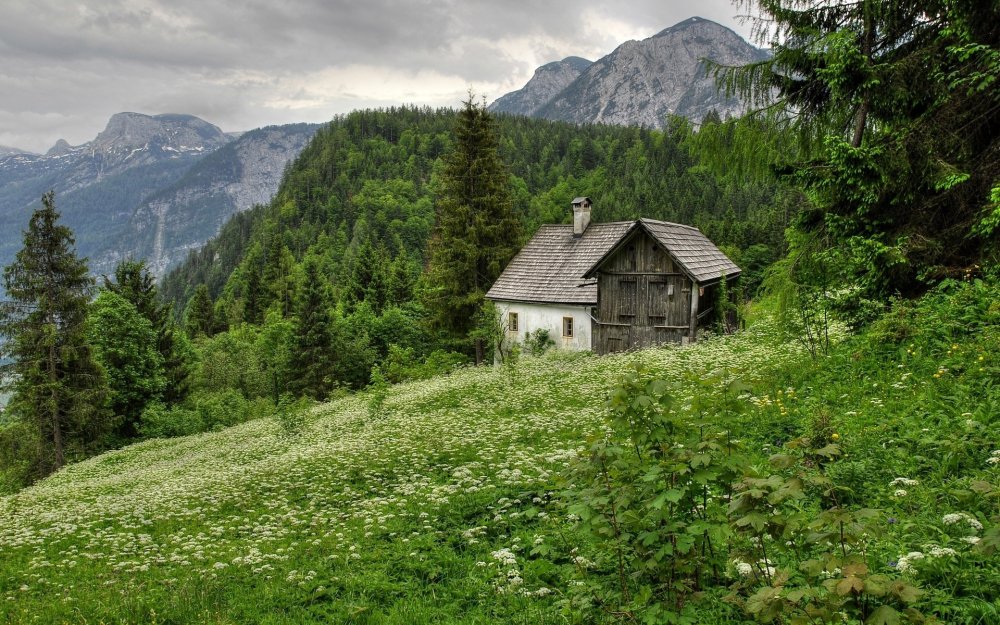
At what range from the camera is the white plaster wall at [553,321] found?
90.8ft

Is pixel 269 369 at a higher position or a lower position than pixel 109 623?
lower

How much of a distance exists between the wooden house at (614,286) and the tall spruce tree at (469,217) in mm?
1949

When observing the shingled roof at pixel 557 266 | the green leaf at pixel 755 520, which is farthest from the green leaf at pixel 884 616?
the shingled roof at pixel 557 266

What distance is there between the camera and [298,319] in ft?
145

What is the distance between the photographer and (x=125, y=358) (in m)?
34.3

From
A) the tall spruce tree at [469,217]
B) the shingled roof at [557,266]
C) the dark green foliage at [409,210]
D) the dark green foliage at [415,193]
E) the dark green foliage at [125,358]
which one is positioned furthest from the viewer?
the dark green foliage at [415,193]

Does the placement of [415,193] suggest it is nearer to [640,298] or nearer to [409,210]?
[409,210]

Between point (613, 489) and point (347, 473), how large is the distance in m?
7.26

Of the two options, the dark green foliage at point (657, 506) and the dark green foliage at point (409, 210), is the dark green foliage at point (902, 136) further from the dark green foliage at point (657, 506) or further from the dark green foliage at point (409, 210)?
the dark green foliage at point (657, 506)

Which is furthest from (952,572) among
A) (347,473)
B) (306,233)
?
Answer: (306,233)

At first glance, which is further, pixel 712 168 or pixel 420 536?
pixel 712 168

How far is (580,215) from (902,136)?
77.1 ft

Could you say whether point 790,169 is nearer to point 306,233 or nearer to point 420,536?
point 420,536

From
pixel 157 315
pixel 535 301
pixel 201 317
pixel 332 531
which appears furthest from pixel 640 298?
pixel 201 317
